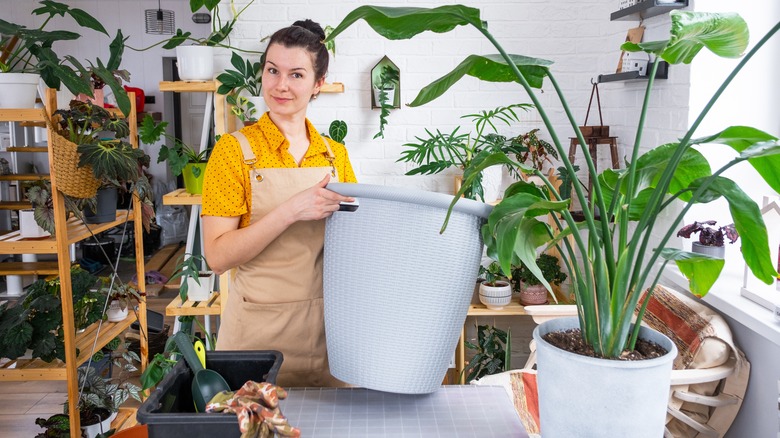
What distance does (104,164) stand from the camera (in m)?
2.68

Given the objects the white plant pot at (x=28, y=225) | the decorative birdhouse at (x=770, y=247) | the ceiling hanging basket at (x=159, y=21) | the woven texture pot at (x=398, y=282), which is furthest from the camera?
the ceiling hanging basket at (x=159, y=21)

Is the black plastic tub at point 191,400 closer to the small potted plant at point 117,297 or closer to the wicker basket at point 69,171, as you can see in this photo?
the wicker basket at point 69,171

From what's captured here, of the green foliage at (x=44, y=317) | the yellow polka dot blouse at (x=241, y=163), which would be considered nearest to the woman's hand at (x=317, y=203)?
the yellow polka dot blouse at (x=241, y=163)

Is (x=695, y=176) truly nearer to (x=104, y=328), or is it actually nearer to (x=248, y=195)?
(x=248, y=195)

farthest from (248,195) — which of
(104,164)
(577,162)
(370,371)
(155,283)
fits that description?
(155,283)

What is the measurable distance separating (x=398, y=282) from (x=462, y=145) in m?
2.09

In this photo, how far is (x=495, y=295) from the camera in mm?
3018

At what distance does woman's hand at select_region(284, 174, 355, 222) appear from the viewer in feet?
3.56

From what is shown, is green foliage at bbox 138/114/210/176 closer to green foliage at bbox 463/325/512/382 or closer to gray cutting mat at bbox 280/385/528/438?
green foliage at bbox 463/325/512/382

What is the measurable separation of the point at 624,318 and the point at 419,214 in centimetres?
32

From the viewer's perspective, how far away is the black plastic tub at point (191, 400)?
901 millimetres

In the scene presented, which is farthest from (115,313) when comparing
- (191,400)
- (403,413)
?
(403,413)

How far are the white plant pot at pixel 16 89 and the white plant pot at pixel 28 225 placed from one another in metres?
0.46

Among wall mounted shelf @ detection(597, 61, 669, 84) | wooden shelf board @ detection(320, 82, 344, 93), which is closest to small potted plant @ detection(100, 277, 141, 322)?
wooden shelf board @ detection(320, 82, 344, 93)
